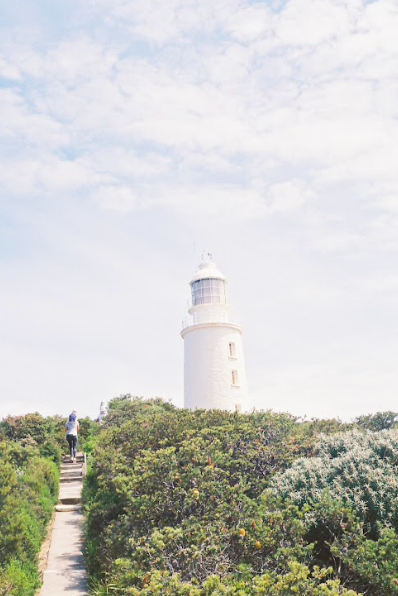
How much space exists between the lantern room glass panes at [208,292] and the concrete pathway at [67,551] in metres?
12.0

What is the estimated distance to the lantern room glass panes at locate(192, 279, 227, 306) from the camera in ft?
85.8

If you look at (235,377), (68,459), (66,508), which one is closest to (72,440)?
(68,459)

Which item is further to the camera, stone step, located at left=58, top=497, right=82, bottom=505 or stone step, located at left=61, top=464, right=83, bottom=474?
stone step, located at left=61, top=464, right=83, bottom=474

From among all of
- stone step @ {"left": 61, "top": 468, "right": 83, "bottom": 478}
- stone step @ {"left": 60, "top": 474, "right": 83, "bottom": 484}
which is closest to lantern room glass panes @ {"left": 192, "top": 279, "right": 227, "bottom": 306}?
stone step @ {"left": 61, "top": 468, "right": 83, "bottom": 478}

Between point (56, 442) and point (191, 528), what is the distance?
1398 cm

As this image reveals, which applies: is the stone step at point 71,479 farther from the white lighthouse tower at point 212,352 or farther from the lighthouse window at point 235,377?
the lighthouse window at point 235,377

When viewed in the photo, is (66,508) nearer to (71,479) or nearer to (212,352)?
(71,479)

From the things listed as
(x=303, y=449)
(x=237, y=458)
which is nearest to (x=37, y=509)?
(x=237, y=458)

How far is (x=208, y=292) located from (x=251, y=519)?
20.2 m

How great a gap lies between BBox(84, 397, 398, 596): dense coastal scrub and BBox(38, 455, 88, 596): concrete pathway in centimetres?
45

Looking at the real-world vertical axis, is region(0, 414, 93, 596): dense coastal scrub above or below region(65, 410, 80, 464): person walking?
below

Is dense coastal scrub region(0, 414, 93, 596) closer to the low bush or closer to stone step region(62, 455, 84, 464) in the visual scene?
the low bush

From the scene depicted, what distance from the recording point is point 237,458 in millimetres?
8234

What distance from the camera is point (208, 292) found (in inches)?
1032
